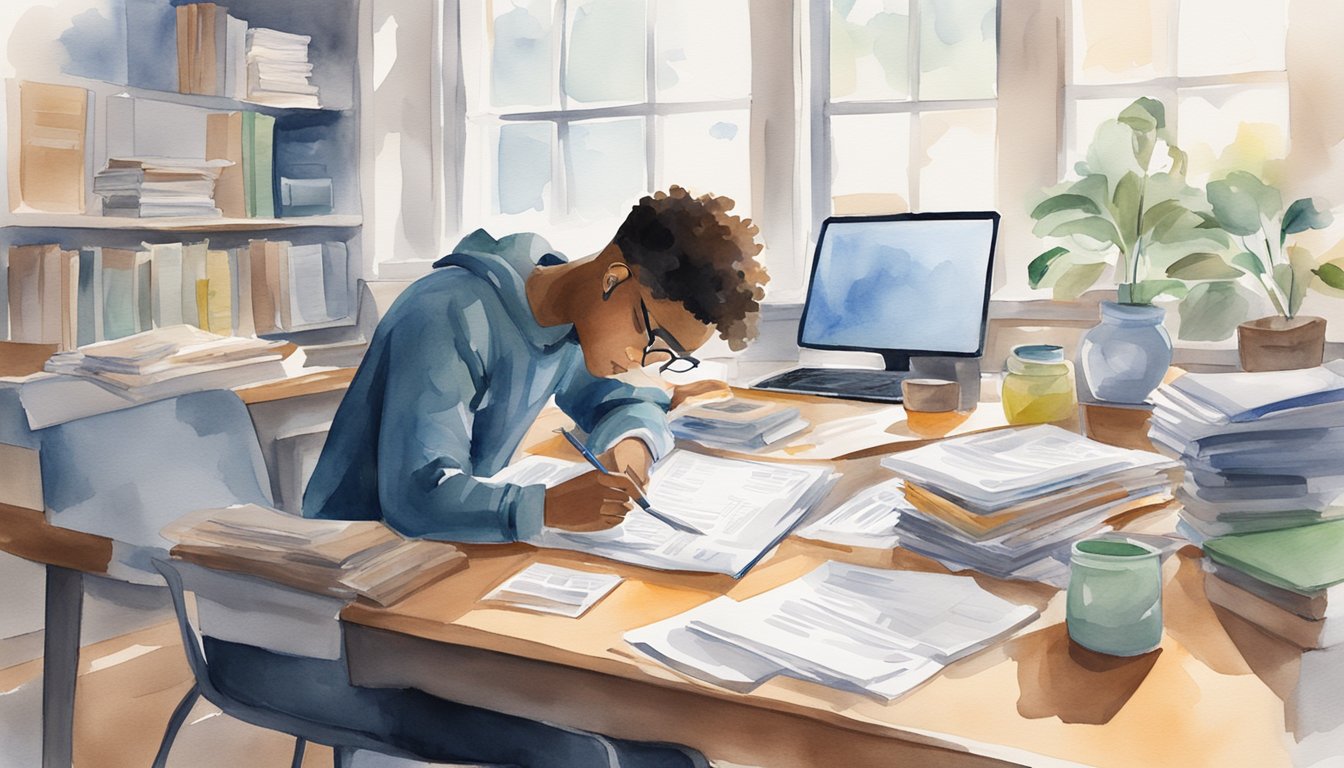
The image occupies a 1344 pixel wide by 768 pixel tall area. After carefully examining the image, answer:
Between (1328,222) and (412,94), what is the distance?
9.60ft

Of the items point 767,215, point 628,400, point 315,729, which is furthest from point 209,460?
point 767,215

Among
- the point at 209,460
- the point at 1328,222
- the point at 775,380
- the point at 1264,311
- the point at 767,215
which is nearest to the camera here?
the point at 209,460

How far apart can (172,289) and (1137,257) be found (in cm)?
269

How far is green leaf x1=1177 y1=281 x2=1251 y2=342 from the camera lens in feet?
6.18

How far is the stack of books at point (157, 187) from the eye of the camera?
2.82 metres

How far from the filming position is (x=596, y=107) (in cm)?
348

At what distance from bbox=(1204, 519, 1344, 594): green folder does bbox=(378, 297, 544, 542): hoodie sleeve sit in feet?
2.46

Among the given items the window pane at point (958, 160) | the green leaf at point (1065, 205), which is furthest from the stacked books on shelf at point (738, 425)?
the window pane at point (958, 160)

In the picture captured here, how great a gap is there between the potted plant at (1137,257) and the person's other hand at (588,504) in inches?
43.7

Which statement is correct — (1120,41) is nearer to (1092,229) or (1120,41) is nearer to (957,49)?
(957,49)

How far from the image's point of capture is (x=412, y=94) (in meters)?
3.60

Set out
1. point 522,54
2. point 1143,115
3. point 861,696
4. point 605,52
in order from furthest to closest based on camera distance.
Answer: point 522,54
point 605,52
point 1143,115
point 861,696

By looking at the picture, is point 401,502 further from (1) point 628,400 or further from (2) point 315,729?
(1) point 628,400

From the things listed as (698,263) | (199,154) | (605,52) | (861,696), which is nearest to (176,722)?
(698,263)
